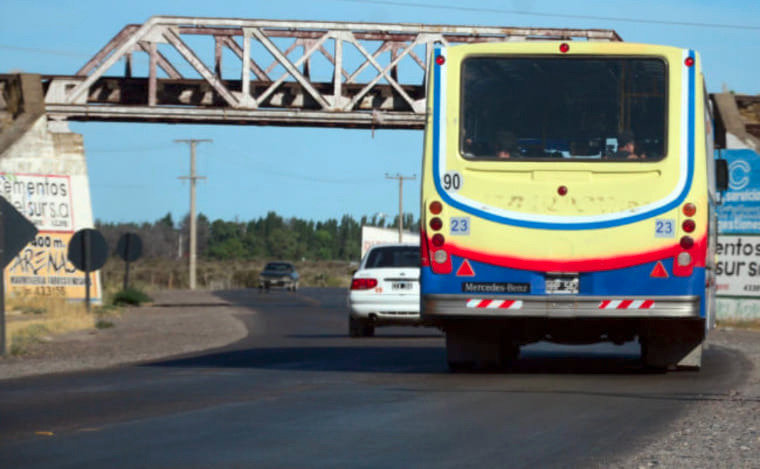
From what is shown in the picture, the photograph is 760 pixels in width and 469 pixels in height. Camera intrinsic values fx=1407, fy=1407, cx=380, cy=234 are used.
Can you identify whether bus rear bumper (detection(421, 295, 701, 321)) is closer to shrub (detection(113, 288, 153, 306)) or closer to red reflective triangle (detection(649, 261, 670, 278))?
red reflective triangle (detection(649, 261, 670, 278))

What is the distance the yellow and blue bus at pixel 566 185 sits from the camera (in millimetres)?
14266

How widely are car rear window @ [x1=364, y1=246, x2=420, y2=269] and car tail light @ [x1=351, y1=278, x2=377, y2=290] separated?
1.51ft

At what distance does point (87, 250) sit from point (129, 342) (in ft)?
17.3

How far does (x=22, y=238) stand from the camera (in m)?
19.3

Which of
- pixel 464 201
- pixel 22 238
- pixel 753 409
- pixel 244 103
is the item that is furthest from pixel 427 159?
pixel 244 103

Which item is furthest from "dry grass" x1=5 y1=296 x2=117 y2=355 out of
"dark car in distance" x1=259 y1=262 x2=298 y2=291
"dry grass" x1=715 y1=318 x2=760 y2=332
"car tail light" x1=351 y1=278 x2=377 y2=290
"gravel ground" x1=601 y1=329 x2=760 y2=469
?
"dark car in distance" x1=259 y1=262 x2=298 y2=291

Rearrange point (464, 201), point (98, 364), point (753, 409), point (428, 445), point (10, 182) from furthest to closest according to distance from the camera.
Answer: point (10, 182) → point (98, 364) → point (464, 201) → point (753, 409) → point (428, 445)

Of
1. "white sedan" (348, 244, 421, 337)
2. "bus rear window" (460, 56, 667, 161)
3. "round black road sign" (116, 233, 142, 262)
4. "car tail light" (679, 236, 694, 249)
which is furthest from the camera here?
"round black road sign" (116, 233, 142, 262)

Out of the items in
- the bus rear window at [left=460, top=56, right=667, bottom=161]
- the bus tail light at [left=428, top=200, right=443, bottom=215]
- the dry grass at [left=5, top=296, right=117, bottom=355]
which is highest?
the bus rear window at [left=460, top=56, right=667, bottom=161]

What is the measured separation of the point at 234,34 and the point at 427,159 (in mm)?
22554

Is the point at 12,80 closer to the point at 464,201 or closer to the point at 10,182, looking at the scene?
the point at 10,182

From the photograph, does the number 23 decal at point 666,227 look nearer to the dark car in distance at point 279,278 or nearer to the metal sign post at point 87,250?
the metal sign post at point 87,250

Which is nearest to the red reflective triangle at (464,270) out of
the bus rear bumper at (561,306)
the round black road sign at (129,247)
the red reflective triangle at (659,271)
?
the bus rear bumper at (561,306)

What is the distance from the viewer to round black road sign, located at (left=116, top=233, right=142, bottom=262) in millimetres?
38000
